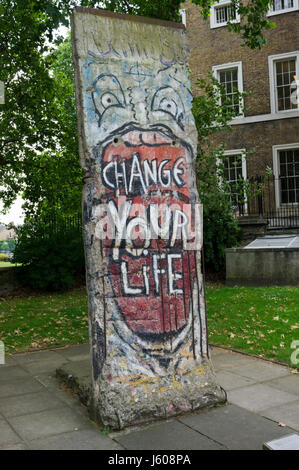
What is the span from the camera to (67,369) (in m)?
5.93

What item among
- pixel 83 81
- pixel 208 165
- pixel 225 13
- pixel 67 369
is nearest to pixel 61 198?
pixel 208 165

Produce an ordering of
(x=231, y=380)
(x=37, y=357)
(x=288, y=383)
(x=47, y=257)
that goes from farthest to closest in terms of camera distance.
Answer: (x=47, y=257), (x=37, y=357), (x=231, y=380), (x=288, y=383)

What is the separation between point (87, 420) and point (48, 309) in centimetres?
704

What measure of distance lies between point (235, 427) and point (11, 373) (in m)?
3.26

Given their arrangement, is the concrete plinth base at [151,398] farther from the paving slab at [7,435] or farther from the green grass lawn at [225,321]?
the green grass lawn at [225,321]

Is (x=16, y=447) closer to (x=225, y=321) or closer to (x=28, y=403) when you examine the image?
(x=28, y=403)

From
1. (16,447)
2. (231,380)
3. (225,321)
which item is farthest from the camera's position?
(225,321)

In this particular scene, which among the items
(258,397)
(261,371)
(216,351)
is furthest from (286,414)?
(216,351)

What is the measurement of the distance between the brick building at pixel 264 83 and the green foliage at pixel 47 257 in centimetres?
920

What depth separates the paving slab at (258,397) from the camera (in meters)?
4.78

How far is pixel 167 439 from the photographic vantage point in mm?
4031

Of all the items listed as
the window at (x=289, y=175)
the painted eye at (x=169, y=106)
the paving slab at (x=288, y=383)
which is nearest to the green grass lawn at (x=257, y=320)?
the paving slab at (x=288, y=383)

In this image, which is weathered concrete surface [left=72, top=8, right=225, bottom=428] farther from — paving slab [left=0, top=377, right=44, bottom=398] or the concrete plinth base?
paving slab [left=0, top=377, right=44, bottom=398]
